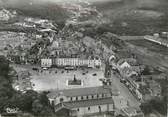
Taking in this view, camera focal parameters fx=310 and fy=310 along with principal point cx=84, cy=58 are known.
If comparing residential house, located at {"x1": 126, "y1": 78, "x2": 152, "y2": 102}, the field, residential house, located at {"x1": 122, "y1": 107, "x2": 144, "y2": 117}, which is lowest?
residential house, located at {"x1": 122, "y1": 107, "x2": 144, "y2": 117}

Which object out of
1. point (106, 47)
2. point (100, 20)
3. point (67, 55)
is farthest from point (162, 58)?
point (100, 20)

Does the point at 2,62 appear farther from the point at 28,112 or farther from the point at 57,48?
the point at 28,112

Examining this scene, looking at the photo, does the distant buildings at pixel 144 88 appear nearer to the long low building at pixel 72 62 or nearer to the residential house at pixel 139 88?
the residential house at pixel 139 88

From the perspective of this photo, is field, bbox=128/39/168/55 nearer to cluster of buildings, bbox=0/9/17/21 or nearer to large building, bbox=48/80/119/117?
large building, bbox=48/80/119/117

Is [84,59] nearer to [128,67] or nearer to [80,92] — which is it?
[128,67]

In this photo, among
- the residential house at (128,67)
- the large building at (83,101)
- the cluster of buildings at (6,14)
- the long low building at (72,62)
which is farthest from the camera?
the cluster of buildings at (6,14)

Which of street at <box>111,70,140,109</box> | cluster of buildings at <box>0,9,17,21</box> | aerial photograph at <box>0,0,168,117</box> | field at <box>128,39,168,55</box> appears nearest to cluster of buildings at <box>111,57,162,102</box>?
aerial photograph at <box>0,0,168,117</box>

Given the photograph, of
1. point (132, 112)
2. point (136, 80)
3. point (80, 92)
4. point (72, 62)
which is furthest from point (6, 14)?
point (132, 112)

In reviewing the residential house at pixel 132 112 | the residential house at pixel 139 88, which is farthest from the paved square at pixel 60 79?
the residential house at pixel 132 112
